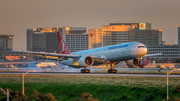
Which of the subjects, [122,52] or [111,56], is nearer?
[122,52]

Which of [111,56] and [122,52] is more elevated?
[122,52]

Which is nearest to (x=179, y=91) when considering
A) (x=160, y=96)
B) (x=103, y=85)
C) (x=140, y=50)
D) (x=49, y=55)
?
(x=160, y=96)

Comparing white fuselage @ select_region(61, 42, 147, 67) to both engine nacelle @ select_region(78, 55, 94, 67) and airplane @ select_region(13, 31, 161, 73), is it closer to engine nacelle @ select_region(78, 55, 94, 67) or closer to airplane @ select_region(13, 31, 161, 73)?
airplane @ select_region(13, 31, 161, 73)

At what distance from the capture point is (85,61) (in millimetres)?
71562

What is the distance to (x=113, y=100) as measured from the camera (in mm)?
42656

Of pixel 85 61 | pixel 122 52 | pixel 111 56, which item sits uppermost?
pixel 122 52

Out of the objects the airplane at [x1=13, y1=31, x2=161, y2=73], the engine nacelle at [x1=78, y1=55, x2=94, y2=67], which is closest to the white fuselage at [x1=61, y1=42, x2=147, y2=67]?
the airplane at [x1=13, y1=31, x2=161, y2=73]

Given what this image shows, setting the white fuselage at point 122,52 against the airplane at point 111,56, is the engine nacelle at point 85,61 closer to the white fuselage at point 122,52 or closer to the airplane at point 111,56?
the airplane at point 111,56

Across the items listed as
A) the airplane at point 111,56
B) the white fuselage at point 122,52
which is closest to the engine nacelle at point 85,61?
the airplane at point 111,56

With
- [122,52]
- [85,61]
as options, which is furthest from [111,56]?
[85,61]

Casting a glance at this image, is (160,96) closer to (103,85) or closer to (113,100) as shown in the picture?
(113,100)

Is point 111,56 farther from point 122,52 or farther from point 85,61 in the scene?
point 85,61

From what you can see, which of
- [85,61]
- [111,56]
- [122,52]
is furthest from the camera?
[85,61]

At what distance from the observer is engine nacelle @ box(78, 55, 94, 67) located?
7094 cm
